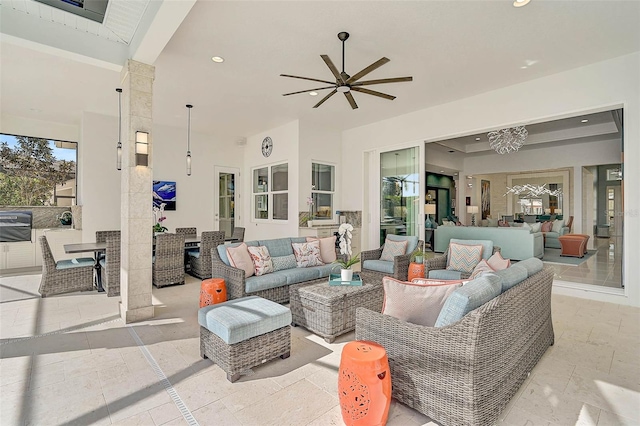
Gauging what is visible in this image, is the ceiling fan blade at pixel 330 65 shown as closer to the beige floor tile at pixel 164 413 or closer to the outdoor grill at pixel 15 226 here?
the beige floor tile at pixel 164 413

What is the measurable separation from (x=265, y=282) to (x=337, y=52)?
3008 mm

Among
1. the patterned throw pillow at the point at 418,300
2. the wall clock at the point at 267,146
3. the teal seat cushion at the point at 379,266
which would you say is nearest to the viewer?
the patterned throw pillow at the point at 418,300

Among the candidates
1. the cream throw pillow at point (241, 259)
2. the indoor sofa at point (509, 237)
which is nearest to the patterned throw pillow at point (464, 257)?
the cream throw pillow at point (241, 259)

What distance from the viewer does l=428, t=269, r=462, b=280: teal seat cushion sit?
4.27 meters

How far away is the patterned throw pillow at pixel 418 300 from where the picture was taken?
214cm

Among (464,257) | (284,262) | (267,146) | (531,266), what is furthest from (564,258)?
(267,146)

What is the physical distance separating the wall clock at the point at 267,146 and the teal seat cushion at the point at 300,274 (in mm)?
4371

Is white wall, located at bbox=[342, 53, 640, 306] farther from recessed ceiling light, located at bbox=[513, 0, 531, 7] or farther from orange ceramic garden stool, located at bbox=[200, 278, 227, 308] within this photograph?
orange ceramic garden stool, located at bbox=[200, 278, 227, 308]

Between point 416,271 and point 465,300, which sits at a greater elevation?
point 465,300

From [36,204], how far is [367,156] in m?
7.48

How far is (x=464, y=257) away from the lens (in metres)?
4.51

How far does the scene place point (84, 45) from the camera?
12.1ft

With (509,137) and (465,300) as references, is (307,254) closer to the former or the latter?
(465,300)

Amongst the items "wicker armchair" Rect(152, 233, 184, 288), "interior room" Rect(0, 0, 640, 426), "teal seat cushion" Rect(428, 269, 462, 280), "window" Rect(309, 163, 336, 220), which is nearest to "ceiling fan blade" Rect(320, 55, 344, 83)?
"interior room" Rect(0, 0, 640, 426)
